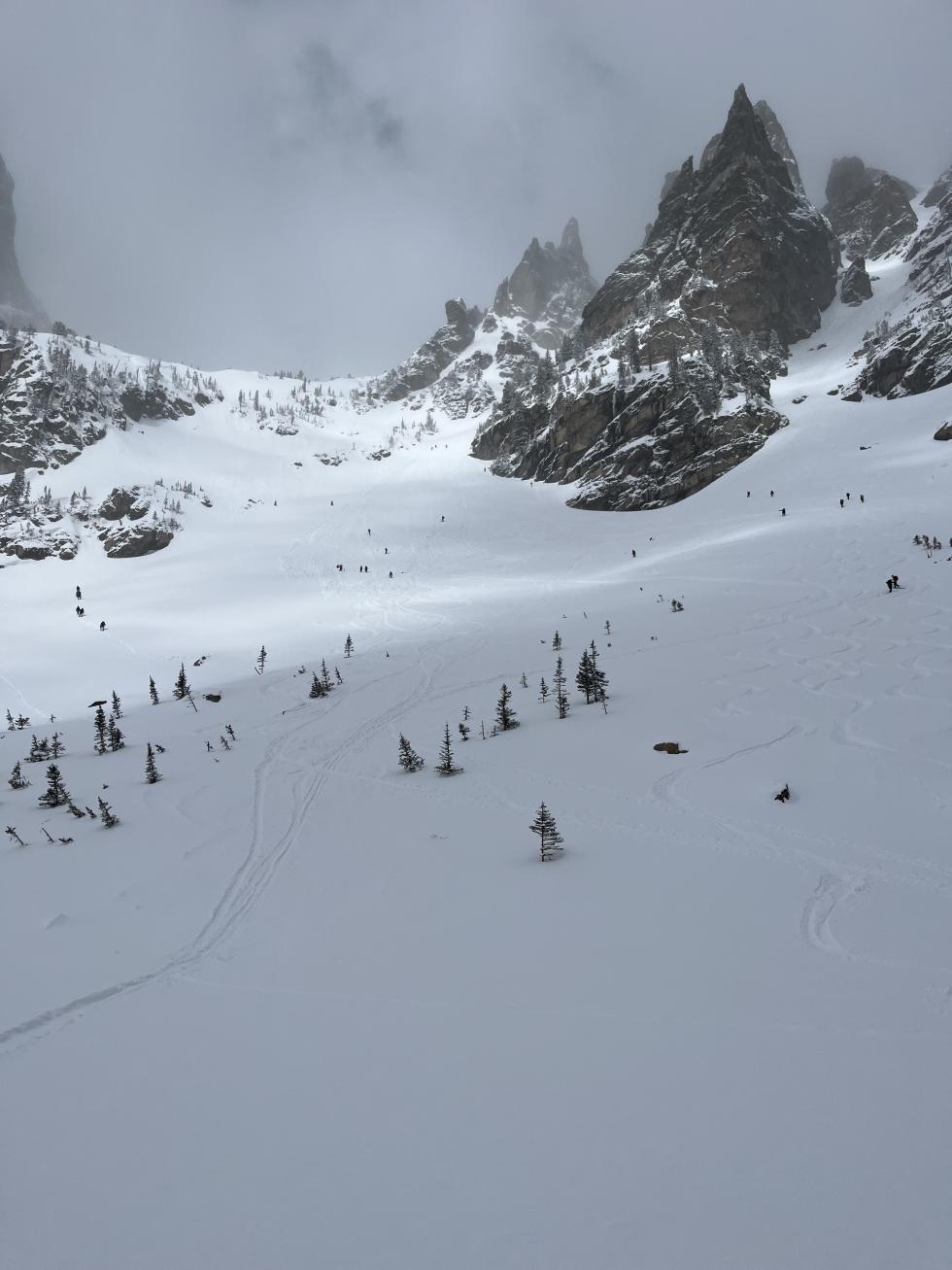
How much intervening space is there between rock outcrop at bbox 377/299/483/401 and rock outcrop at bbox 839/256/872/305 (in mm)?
104996

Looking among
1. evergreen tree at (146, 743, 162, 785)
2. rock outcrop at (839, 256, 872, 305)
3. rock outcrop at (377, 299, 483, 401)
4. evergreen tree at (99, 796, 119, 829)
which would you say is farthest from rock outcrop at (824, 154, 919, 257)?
evergreen tree at (99, 796, 119, 829)

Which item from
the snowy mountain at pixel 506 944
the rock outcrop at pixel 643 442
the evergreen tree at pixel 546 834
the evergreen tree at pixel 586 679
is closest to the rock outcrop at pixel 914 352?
the rock outcrop at pixel 643 442

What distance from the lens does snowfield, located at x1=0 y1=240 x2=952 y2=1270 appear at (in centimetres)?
287

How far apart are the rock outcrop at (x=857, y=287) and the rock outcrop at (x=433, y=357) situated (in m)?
105

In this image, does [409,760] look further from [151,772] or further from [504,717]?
[151,772]

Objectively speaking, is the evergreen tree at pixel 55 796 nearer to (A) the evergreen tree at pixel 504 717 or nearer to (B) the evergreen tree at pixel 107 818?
(B) the evergreen tree at pixel 107 818

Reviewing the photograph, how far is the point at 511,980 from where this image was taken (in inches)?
185

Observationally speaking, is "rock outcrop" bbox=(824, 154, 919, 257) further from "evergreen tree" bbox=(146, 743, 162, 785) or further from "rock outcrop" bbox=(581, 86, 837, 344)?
"evergreen tree" bbox=(146, 743, 162, 785)

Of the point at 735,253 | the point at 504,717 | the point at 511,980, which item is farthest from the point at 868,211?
the point at 511,980

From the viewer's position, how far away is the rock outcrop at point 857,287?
10475cm

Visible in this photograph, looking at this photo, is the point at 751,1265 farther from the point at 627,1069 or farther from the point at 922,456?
the point at 922,456

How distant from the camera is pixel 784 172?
115 meters

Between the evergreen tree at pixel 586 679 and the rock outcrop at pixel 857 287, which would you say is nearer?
the evergreen tree at pixel 586 679

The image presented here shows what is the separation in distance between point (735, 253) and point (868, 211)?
6391 centimetres
